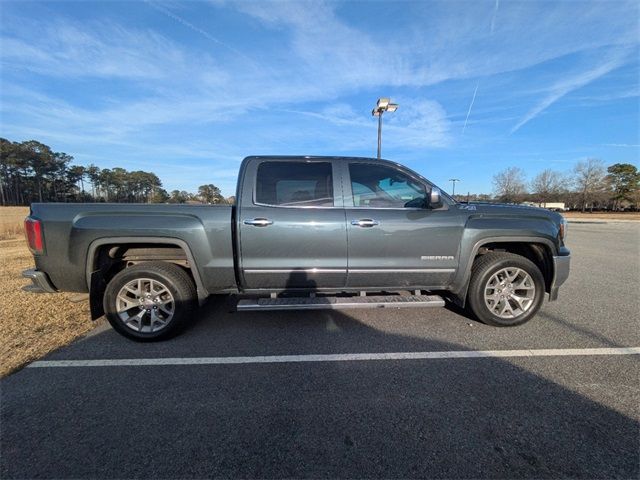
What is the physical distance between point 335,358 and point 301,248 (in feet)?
4.03

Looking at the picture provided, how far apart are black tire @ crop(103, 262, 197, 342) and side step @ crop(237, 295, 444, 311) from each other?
24.9 inches

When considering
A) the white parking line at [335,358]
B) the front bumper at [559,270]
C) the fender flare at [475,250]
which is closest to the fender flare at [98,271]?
the white parking line at [335,358]

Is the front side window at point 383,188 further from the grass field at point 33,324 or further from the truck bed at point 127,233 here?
the grass field at point 33,324

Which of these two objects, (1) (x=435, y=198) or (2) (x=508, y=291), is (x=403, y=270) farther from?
(2) (x=508, y=291)

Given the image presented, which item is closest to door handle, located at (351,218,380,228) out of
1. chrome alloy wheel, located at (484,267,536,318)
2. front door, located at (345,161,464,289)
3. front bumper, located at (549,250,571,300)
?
front door, located at (345,161,464,289)

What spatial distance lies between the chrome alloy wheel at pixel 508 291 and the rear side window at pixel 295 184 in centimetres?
226

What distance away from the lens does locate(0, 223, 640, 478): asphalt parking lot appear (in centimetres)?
190

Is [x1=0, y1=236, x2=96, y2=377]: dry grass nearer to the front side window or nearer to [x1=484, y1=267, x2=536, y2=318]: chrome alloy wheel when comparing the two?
the front side window

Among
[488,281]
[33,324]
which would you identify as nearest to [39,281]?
[33,324]

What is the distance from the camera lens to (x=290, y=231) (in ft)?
11.6

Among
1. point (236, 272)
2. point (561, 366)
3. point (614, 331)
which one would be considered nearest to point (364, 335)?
point (236, 272)

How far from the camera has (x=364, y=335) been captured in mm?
3615

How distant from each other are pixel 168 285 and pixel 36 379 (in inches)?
51.6

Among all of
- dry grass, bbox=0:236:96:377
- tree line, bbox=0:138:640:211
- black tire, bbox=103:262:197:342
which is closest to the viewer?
dry grass, bbox=0:236:96:377
